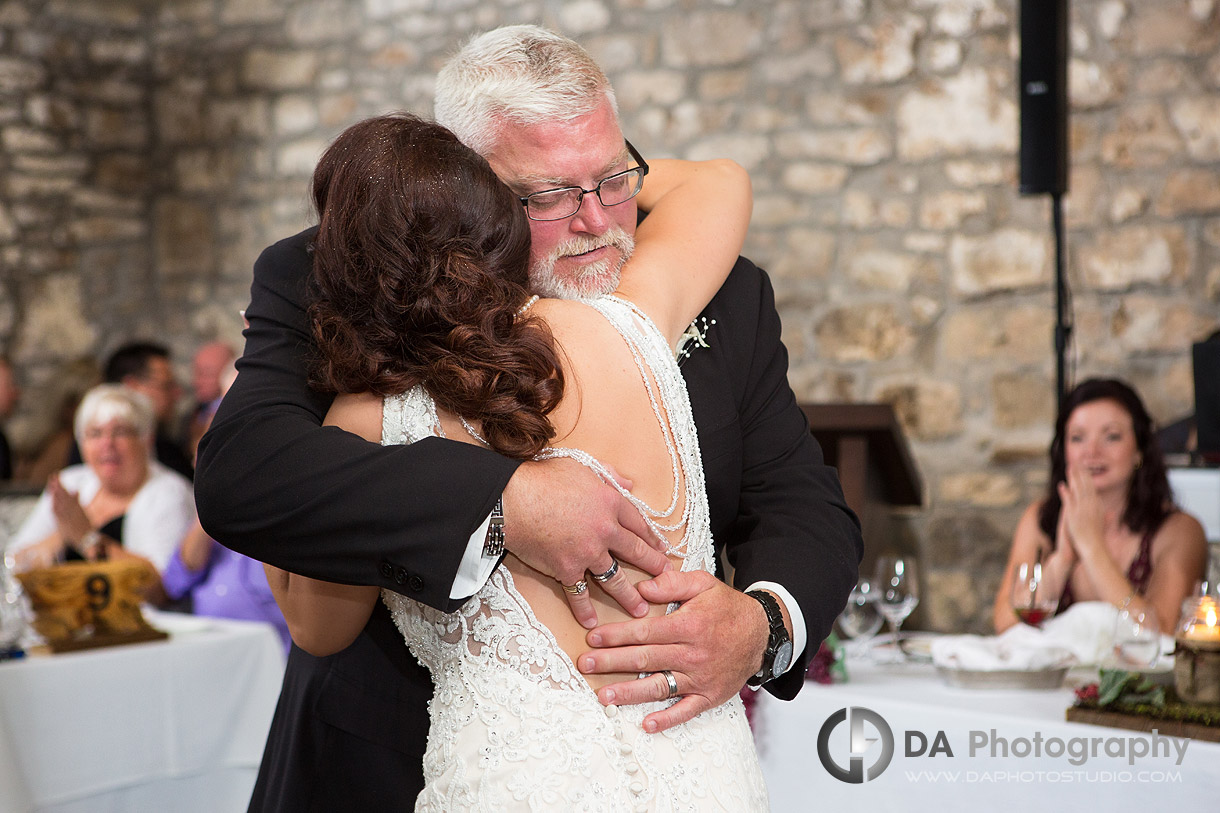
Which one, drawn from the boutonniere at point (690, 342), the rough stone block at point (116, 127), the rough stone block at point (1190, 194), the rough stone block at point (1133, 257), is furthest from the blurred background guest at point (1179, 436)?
the rough stone block at point (116, 127)

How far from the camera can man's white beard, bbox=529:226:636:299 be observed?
1.43 metres

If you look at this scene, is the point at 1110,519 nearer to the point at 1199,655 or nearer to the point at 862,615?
the point at 862,615

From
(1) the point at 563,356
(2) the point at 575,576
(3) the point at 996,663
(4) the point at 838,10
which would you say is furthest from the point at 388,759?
(4) the point at 838,10

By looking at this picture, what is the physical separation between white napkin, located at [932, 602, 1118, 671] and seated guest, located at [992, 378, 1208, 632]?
61 cm

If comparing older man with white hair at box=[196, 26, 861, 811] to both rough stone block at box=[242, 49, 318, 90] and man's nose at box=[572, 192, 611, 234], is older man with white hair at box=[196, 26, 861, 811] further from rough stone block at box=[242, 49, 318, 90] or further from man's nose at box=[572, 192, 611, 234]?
rough stone block at box=[242, 49, 318, 90]

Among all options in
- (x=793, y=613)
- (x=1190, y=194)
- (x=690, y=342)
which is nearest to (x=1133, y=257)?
(x=1190, y=194)

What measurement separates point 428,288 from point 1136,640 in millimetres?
1661

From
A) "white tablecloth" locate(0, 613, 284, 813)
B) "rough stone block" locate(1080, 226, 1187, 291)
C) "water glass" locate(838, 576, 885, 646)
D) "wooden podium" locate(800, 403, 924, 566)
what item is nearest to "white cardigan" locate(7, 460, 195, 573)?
"white tablecloth" locate(0, 613, 284, 813)

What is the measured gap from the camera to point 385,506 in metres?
1.12

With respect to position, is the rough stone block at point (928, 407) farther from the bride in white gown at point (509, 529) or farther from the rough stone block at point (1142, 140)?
the bride in white gown at point (509, 529)

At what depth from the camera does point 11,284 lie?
21.6 feet

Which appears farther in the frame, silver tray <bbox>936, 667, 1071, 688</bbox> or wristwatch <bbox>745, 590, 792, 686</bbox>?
silver tray <bbox>936, 667, 1071, 688</bbox>

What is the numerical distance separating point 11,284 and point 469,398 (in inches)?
250

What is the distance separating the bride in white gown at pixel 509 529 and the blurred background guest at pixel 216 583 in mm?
2759
